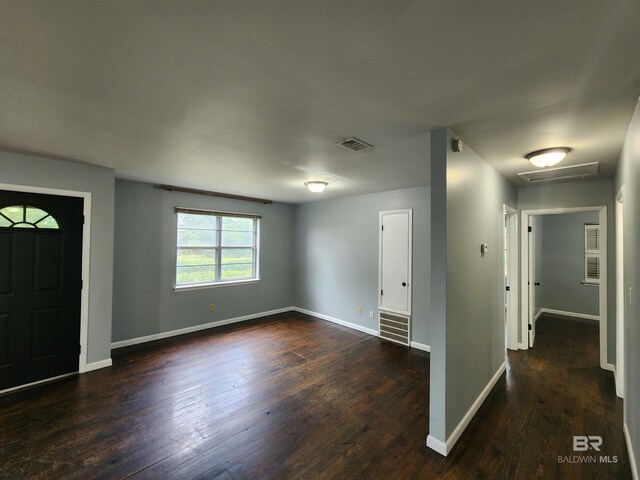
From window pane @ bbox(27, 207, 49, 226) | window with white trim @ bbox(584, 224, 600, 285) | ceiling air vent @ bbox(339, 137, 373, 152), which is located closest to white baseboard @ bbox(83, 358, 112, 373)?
window pane @ bbox(27, 207, 49, 226)

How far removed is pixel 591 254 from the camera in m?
5.64

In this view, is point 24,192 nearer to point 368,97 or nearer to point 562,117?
point 368,97

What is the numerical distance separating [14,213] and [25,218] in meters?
0.09

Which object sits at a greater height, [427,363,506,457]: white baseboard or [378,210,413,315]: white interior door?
[378,210,413,315]: white interior door

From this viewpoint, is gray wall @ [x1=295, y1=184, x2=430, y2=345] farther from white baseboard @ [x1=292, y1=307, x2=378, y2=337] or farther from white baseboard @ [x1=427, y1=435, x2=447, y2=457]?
white baseboard @ [x1=427, y1=435, x2=447, y2=457]

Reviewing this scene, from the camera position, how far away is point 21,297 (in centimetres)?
288

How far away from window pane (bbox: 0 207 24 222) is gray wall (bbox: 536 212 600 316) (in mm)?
8279

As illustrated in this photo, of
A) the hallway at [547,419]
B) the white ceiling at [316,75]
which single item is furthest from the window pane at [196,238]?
the hallway at [547,419]

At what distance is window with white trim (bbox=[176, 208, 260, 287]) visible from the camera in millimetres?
4750

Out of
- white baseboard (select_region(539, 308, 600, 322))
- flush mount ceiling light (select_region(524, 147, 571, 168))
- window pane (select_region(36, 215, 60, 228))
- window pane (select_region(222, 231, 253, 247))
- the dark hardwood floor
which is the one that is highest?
flush mount ceiling light (select_region(524, 147, 571, 168))

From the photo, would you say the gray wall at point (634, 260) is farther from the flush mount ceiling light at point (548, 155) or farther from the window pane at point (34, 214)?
the window pane at point (34, 214)

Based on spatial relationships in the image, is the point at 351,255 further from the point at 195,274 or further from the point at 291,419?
the point at 291,419

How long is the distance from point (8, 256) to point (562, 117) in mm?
5082

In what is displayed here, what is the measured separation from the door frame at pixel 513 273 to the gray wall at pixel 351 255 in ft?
3.88
